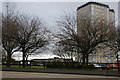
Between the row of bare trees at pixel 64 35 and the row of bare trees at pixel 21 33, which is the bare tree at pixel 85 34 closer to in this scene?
the row of bare trees at pixel 64 35

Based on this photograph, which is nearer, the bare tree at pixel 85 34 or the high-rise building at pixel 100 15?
the bare tree at pixel 85 34

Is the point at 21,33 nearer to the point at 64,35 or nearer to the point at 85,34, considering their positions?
the point at 64,35

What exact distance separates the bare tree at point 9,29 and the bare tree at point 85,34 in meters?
7.75

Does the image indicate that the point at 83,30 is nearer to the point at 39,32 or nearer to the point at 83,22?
the point at 83,22

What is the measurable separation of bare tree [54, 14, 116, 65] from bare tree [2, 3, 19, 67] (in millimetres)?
7750

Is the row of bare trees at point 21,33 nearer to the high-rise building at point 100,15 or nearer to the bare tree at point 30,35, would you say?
the bare tree at point 30,35

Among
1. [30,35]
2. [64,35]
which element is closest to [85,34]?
[64,35]

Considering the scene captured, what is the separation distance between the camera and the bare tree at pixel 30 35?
3206 cm

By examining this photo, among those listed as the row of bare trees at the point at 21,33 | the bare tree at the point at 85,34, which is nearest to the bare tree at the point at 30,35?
the row of bare trees at the point at 21,33

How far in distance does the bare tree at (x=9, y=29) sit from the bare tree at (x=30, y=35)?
0.95 m

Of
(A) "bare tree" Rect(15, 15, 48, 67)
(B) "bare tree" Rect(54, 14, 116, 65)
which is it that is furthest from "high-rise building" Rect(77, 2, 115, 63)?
(A) "bare tree" Rect(15, 15, 48, 67)

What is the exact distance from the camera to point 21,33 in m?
32.0

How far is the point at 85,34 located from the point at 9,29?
12.3 meters

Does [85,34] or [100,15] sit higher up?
[100,15]
